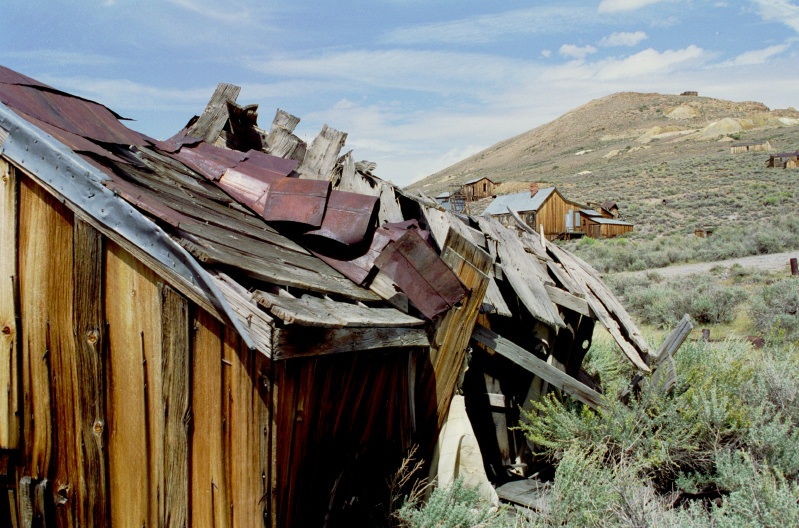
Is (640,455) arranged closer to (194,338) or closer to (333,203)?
(333,203)

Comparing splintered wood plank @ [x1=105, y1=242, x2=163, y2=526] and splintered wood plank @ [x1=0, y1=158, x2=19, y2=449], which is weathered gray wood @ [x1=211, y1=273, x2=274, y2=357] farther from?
splintered wood plank @ [x1=0, y1=158, x2=19, y2=449]

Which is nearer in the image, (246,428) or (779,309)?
(246,428)

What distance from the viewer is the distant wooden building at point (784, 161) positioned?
4533 cm

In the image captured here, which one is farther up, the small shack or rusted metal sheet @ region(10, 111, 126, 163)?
rusted metal sheet @ region(10, 111, 126, 163)

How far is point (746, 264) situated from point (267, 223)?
19.6 meters

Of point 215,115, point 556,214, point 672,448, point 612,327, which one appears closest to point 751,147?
point 556,214

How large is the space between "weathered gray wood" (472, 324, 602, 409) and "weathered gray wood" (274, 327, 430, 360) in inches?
39.0

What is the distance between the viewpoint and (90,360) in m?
2.99

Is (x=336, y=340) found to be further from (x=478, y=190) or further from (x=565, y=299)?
(x=478, y=190)

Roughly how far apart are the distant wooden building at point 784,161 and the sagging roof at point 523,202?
1910 centimetres

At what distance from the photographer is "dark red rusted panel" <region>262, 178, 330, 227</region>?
416cm

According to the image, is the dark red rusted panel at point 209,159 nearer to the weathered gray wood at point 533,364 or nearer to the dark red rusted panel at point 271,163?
the dark red rusted panel at point 271,163

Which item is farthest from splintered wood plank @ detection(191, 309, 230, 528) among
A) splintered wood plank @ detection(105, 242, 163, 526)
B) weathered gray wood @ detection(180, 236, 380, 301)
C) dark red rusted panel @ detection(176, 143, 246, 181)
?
dark red rusted panel @ detection(176, 143, 246, 181)

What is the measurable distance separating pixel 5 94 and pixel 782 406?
7.15 metres
